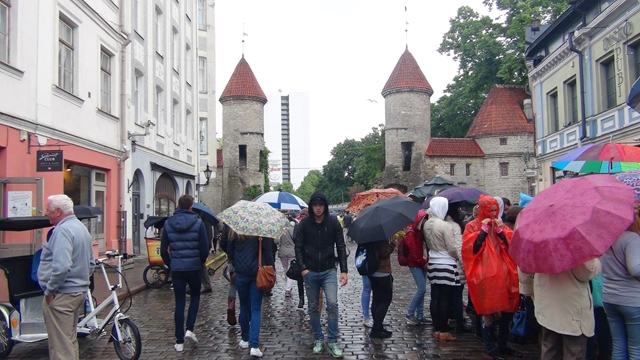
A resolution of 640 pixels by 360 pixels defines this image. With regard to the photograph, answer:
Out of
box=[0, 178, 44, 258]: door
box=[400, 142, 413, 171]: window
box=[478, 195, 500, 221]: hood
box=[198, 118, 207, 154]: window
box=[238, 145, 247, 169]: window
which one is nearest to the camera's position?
box=[478, 195, 500, 221]: hood

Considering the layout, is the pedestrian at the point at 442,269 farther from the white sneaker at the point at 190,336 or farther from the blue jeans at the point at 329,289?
the white sneaker at the point at 190,336

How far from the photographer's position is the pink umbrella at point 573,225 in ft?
13.0

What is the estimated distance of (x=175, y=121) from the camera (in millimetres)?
24250

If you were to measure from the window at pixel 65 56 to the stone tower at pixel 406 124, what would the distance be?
33.7 metres

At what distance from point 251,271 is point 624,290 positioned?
399 centimetres

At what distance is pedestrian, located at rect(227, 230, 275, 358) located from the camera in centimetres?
650

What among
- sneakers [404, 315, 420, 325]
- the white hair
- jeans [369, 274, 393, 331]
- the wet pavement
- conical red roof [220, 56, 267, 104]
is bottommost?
the wet pavement

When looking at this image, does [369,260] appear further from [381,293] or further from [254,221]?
[254,221]

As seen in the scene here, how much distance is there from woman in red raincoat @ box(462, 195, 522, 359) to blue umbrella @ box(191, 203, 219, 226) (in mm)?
5742

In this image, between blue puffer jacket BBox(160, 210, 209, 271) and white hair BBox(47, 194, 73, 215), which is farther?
blue puffer jacket BBox(160, 210, 209, 271)

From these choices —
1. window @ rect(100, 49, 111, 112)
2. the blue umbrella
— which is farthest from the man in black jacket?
window @ rect(100, 49, 111, 112)

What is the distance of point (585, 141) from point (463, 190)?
9.86m

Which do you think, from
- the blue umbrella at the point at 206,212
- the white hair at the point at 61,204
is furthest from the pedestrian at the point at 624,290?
the blue umbrella at the point at 206,212

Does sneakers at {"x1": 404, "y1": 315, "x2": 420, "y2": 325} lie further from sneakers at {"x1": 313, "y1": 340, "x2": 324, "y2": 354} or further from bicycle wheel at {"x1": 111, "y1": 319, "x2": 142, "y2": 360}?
bicycle wheel at {"x1": 111, "y1": 319, "x2": 142, "y2": 360}
